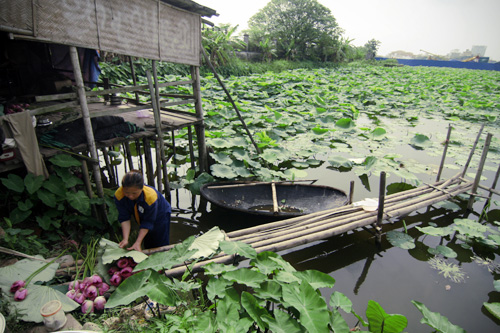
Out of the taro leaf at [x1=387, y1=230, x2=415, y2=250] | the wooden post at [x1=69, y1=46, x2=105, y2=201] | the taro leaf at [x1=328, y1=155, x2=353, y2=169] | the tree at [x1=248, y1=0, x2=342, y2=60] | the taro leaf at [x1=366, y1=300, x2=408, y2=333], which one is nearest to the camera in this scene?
the taro leaf at [x1=366, y1=300, x2=408, y2=333]

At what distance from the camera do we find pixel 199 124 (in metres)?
5.42

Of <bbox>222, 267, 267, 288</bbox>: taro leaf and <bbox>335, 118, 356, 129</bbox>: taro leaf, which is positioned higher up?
<bbox>335, 118, 356, 129</bbox>: taro leaf

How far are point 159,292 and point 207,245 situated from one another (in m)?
0.79

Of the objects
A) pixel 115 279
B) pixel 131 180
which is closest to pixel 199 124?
pixel 131 180

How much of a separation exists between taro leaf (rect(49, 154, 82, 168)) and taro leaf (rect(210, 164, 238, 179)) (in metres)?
2.42

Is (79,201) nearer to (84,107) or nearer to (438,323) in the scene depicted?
(84,107)

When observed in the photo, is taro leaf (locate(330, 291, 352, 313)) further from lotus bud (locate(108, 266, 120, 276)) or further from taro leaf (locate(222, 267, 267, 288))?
lotus bud (locate(108, 266, 120, 276))

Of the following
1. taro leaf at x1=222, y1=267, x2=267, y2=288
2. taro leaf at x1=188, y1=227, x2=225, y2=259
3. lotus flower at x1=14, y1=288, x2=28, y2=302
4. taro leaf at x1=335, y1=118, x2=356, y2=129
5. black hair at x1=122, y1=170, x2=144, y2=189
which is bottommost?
lotus flower at x1=14, y1=288, x2=28, y2=302

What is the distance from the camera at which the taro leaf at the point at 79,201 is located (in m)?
3.38

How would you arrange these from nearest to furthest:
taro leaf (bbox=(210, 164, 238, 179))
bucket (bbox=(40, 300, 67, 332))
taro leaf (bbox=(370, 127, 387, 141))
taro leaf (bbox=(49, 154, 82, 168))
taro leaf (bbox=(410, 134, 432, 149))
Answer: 1. bucket (bbox=(40, 300, 67, 332))
2. taro leaf (bbox=(49, 154, 82, 168))
3. taro leaf (bbox=(210, 164, 238, 179))
4. taro leaf (bbox=(410, 134, 432, 149))
5. taro leaf (bbox=(370, 127, 387, 141))

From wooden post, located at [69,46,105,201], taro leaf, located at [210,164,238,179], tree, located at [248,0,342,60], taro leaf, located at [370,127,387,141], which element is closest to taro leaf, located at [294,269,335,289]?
wooden post, located at [69,46,105,201]

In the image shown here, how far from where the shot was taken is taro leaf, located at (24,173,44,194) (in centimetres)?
308

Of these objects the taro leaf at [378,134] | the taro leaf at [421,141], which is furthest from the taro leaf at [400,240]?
the taro leaf at [421,141]

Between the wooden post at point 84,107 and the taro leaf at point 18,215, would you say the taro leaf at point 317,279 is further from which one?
the taro leaf at point 18,215
